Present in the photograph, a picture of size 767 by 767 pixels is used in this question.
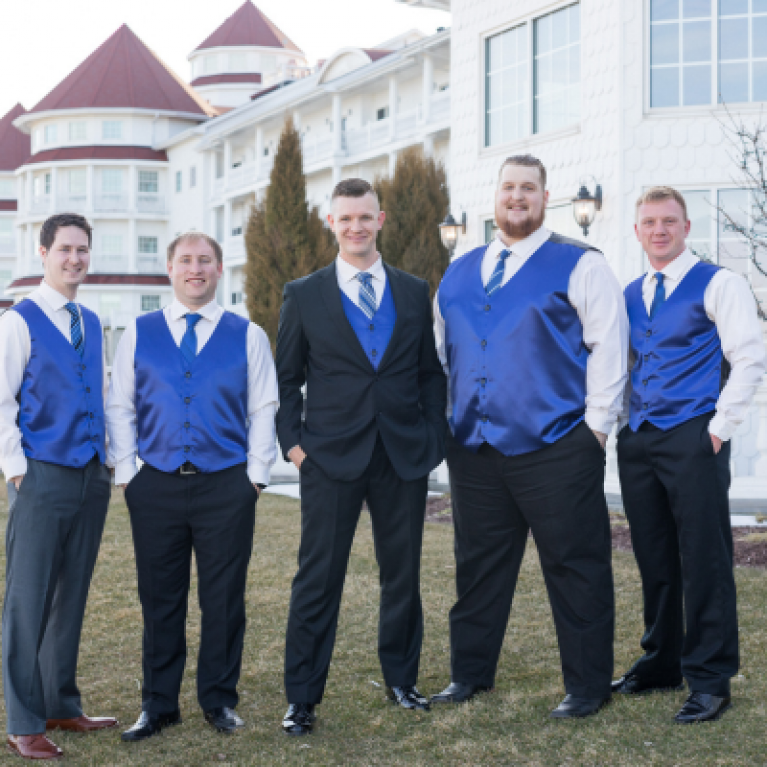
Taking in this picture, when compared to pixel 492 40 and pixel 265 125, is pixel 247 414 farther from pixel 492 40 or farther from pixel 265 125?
A: pixel 265 125

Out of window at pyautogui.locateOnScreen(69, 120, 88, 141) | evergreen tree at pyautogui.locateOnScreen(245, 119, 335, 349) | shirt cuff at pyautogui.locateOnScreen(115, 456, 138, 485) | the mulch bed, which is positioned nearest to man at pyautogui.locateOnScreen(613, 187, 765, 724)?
shirt cuff at pyautogui.locateOnScreen(115, 456, 138, 485)

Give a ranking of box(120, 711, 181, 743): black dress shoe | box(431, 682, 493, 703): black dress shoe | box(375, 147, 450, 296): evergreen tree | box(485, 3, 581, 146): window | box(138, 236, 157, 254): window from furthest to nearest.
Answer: box(138, 236, 157, 254): window → box(375, 147, 450, 296): evergreen tree → box(485, 3, 581, 146): window → box(431, 682, 493, 703): black dress shoe → box(120, 711, 181, 743): black dress shoe

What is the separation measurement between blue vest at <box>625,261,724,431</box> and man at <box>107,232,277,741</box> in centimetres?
177

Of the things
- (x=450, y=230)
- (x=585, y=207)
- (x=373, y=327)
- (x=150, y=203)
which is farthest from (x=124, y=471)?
(x=150, y=203)

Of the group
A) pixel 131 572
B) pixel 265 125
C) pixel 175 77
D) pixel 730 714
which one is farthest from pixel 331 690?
pixel 175 77

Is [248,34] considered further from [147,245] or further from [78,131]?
[147,245]

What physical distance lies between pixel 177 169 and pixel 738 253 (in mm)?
34507

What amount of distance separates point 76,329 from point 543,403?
2.14 metres

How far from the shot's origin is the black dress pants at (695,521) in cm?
479

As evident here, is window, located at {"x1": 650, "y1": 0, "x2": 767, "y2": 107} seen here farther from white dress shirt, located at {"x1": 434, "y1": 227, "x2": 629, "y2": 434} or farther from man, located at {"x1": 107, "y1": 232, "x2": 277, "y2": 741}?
man, located at {"x1": 107, "y1": 232, "x2": 277, "y2": 741}

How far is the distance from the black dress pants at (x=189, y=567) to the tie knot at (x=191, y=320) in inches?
26.3

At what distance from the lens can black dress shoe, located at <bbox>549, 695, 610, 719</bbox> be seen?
4.84 metres

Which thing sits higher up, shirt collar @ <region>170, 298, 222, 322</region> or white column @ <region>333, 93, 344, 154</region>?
white column @ <region>333, 93, 344, 154</region>

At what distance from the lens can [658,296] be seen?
498 centimetres
